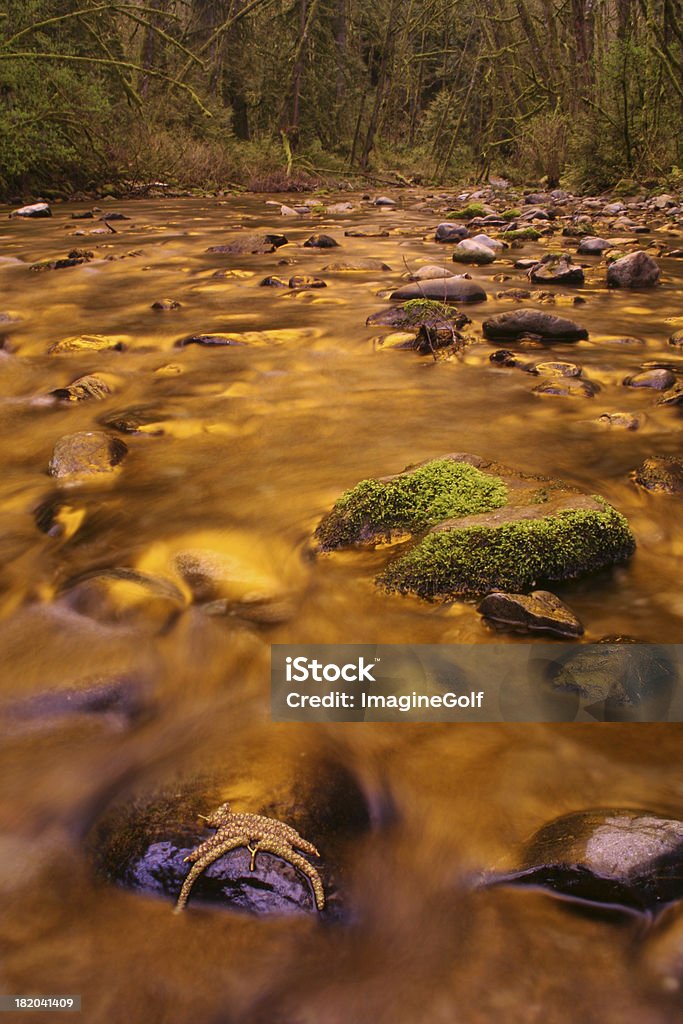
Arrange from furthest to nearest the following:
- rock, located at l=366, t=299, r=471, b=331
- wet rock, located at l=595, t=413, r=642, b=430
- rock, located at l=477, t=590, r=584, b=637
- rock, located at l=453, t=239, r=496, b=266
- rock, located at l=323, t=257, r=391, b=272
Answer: rock, located at l=453, t=239, r=496, b=266
rock, located at l=323, t=257, r=391, b=272
rock, located at l=366, t=299, r=471, b=331
wet rock, located at l=595, t=413, r=642, b=430
rock, located at l=477, t=590, r=584, b=637

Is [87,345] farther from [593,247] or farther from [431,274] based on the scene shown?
[593,247]

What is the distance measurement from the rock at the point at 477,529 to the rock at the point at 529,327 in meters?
2.21

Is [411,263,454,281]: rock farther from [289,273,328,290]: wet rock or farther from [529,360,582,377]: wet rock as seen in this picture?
[529,360,582,377]: wet rock

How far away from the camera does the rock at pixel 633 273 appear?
602 cm

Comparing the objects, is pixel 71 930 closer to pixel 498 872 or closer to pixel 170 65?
pixel 498 872

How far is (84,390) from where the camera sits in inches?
146

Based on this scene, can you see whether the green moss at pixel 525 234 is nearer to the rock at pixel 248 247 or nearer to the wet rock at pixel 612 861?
the rock at pixel 248 247

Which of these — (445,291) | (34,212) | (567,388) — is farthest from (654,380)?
(34,212)

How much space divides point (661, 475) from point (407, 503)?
102 centimetres

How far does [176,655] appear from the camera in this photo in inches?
70.6

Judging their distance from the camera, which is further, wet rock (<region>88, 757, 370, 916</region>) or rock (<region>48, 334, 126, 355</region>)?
rock (<region>48, 334, 126, 355</region>)

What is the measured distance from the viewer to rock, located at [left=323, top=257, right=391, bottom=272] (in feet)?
22.9

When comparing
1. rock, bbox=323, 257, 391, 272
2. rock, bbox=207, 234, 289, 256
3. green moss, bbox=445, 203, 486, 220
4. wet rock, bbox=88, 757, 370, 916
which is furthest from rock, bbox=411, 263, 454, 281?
green moss, bbox=445, 203, 486, 220

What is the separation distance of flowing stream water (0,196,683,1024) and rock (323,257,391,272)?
3.15m
